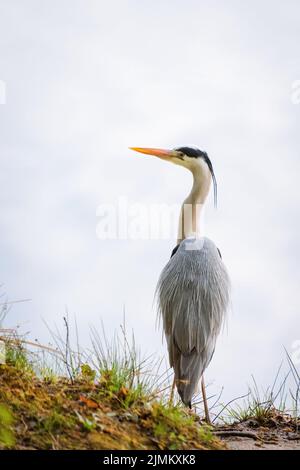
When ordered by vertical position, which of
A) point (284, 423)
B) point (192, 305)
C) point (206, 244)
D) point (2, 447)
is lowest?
point (284, 423)

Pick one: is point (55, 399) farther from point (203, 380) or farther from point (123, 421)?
point (203, 380)

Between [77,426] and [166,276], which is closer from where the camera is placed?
[77,426]

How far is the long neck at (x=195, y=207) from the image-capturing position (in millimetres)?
8820

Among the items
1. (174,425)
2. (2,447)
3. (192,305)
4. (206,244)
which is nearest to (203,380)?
(192,305)

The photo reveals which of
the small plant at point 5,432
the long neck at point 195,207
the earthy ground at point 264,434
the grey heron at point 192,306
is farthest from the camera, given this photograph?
the long neck at point 195,207

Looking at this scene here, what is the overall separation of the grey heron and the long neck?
84cm

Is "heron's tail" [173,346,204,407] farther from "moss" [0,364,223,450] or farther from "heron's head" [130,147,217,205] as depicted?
"heron's head" [130,147,217,205]

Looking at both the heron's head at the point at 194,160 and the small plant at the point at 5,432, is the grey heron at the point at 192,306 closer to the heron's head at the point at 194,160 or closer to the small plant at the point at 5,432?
the heron's head at the point at 194,160

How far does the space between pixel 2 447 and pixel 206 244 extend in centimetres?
437

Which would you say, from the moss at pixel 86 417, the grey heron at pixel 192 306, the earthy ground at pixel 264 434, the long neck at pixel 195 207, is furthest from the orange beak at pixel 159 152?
the moss at pixel 86 417

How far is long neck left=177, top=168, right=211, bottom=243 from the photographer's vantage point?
8820mm

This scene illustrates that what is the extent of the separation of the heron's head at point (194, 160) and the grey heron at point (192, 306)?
3.99 feet

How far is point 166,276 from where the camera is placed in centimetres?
762
